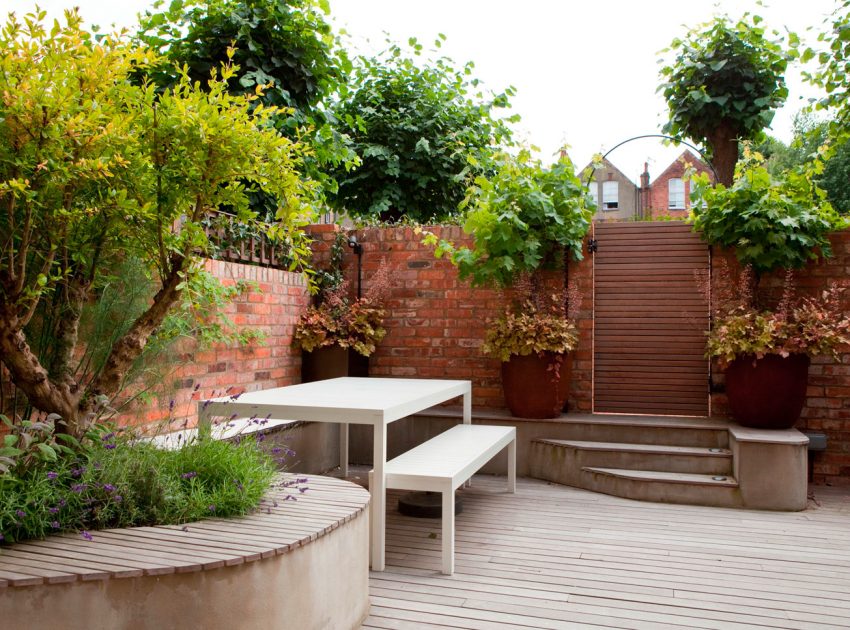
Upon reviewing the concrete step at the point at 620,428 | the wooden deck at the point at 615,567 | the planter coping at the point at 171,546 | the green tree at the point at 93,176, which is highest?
the green tree at the point at 93,176

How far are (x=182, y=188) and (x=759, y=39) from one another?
607 cm

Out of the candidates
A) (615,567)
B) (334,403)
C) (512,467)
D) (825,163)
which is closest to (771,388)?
(512,467)

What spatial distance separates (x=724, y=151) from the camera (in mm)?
7289

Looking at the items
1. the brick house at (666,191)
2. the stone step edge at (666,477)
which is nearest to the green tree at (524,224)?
the stone step edge at (666,477)

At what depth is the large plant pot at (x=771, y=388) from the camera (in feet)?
16.4

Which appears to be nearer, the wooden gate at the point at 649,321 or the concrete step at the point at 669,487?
the concrete step at the point at 669,487

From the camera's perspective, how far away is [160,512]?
2490 millimetres

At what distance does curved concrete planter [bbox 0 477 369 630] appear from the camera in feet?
6.31

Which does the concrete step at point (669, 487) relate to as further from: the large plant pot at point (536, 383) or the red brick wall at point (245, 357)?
the red brick wall at point (245, 357)

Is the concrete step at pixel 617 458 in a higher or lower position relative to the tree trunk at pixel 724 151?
lower

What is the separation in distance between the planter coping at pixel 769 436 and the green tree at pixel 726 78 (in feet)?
10.2

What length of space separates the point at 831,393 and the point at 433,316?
3.07m

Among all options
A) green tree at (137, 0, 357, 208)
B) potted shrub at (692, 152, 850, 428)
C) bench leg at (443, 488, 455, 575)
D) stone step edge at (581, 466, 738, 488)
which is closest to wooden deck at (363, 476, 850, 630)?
bench leg at (443, 488, 455, 575)

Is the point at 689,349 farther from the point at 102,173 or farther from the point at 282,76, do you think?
the point at 102,173
